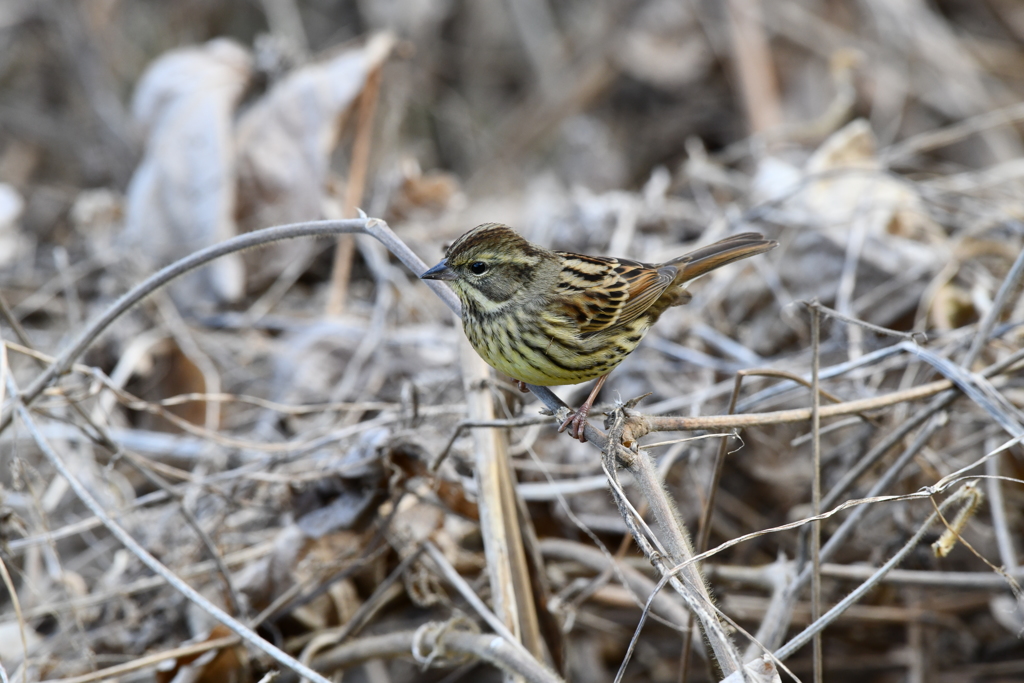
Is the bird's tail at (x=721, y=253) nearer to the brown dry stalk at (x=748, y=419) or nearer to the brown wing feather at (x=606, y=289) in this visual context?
the brown wing feather at (x=606, y=289)

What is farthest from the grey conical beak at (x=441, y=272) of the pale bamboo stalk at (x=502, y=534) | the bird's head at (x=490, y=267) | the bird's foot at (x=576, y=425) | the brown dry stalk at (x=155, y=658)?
the brown dry stalk at (x=155, y=658)

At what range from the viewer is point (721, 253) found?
349 centimetres

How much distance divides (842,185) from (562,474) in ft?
8.42

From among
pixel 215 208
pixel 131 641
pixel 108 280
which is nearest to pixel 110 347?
pixel 108 280

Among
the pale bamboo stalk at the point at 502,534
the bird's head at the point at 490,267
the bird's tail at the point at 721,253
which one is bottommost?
the pale bamboo stalk at the point at 502,534

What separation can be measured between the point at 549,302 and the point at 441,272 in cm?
42

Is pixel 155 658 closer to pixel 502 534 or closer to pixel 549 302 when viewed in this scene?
pixel 502 534

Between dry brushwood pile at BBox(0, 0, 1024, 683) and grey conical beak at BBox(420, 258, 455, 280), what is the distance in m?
0.12

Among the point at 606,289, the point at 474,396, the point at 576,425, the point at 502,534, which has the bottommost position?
the point at 502,534

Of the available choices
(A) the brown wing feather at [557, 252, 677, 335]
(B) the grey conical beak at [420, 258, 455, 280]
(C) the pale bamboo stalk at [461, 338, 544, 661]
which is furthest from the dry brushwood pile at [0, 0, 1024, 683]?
(A) the brown wing feather at [557, 252, 677, 335]

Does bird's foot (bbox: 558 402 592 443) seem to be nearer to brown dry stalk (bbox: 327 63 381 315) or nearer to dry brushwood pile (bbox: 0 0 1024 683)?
dry brushwood pile (bbox: 0 0 1024 683)

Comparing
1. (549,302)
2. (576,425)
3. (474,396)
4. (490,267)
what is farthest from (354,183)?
(576,425)

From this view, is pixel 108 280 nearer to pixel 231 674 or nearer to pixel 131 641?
pixel 131 641

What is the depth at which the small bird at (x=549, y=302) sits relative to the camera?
286 cm
